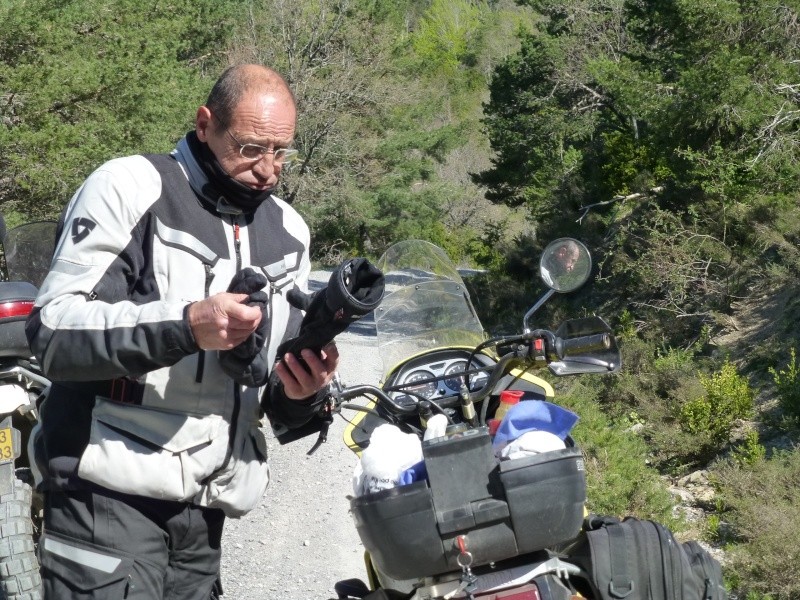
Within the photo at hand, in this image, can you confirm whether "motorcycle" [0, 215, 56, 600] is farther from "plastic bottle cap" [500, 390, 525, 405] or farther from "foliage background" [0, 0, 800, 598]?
A: "foliage background" [0, 0, 800, 598]

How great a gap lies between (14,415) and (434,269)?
1911 millimetres

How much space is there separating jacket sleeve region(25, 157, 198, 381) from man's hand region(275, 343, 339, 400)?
0.36m

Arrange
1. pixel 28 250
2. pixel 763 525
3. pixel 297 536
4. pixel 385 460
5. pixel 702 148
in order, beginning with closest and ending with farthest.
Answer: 1. pixel 385 460
2. pixel 28 250
3. pixel 763 525
4. pixel 297 536
5. pixel 702 148

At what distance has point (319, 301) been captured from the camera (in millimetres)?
2350

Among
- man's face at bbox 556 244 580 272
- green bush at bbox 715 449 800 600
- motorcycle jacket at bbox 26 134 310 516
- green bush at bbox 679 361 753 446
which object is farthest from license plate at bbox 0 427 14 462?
green bush at bbox 679 361 753 446

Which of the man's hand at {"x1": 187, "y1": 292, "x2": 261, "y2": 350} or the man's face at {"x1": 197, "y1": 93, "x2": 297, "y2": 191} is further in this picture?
the man's face at {"x1": 197, "y1": 93, "x2": 297, "y2": 191}

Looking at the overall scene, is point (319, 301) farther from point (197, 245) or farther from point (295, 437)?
point (295, 437)

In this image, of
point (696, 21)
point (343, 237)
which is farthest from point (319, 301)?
point (343, 237)

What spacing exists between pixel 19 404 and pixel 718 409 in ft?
20.4

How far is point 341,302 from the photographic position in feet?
7.38

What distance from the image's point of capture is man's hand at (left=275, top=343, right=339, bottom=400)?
95.8 inches

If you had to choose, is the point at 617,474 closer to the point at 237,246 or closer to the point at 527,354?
the point at 527,354

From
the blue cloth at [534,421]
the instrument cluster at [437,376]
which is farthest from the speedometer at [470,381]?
the blue cloth at [534,421]

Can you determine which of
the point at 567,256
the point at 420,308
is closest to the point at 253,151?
the point at 567,256
